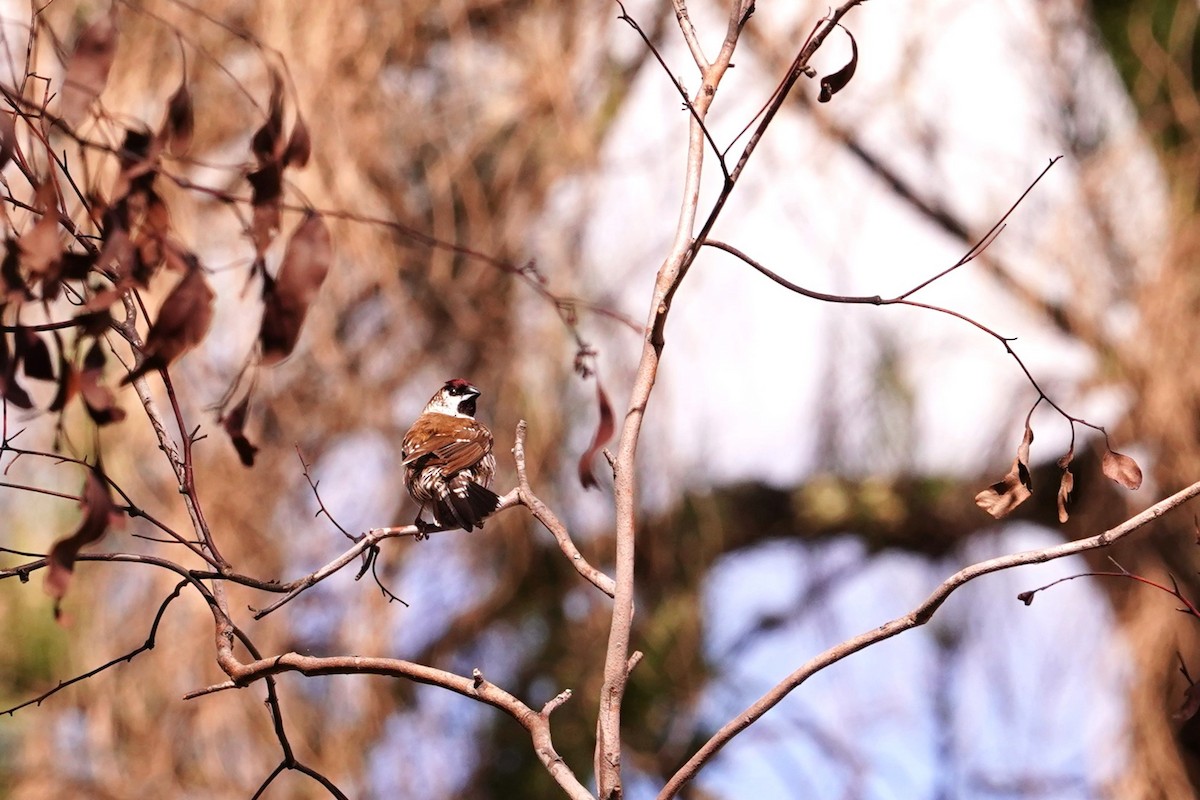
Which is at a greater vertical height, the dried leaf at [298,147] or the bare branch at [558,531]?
the dried leaf at [298,147]

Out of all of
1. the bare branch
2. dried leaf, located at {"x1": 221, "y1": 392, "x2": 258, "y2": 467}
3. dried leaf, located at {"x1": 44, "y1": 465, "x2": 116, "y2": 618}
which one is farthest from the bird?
dried leaf, located at {"x1": 44, "y1": 465, "x2": 116, "y2": 618}

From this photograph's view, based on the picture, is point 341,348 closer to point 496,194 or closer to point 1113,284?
point 496,194

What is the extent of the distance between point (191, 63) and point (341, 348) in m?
1.11

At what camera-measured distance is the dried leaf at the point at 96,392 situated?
1088 mm

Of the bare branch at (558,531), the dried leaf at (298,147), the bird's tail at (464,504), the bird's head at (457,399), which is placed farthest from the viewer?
the bird's head at (457,399)

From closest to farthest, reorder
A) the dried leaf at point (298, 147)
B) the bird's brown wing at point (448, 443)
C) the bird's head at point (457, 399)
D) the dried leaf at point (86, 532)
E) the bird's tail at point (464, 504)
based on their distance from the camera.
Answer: the dried leaf at point (86, 532), the dried leaf at point (298, 147), the bird's tail at point (464, 504), the bird's brown wing at point (448, 443), the bird's head at point (457, 399)

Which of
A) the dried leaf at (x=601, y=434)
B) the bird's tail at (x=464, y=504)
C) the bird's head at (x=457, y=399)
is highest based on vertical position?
the bird's head at (x=457, y=399)

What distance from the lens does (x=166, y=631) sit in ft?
13.6

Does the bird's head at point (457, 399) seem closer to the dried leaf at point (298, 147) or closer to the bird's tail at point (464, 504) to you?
the bird's tail at point (464, 504)

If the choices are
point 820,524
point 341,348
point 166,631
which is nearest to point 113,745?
point 166,631

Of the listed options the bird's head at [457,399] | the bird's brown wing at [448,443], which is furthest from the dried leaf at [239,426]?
the bird's head at [457,399]

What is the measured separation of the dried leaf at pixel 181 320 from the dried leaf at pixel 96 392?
55mm

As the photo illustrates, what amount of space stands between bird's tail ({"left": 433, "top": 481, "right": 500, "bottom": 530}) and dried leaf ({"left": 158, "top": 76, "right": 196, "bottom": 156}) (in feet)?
2.98

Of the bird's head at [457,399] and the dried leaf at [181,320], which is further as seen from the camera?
the bird's head at [457,399]
